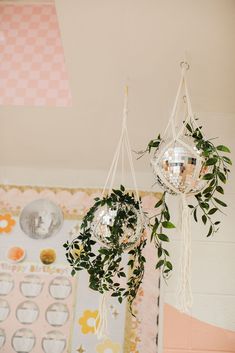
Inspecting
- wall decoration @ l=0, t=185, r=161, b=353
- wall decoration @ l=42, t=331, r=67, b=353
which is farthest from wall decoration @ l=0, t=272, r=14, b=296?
wall decoration @ l=42, t=331, r=67, b=353

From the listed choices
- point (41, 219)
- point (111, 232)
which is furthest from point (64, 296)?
point (111, 232)

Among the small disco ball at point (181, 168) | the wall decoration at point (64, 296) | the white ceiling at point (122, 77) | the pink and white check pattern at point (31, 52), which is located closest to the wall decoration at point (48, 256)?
the wall decoration at point (64, 296)

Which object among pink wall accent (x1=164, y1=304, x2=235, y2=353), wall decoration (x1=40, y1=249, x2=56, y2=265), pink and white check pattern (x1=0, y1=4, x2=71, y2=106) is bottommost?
pink wall accent (x1=164, y1=304, x2=235, y2=353)

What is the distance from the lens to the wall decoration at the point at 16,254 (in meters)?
2.78

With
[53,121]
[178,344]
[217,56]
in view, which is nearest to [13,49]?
[53,121]

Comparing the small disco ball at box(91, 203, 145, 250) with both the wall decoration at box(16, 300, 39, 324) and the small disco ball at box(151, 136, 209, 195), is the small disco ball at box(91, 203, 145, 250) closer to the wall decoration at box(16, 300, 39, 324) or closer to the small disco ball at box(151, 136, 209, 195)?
the small disco ball at box(151, 136, 209, 195)

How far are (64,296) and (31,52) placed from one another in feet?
5.54

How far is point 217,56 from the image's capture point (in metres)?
2.24

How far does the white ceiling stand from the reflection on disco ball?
0.31 m

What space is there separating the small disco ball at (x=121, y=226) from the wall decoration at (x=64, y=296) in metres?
0.96

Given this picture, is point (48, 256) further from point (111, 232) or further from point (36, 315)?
point (111, 232)

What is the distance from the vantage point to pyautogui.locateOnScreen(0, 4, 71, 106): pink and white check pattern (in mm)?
2666

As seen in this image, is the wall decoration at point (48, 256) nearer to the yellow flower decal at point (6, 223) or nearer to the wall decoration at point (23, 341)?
the yellow flower decal at point (6, 223)

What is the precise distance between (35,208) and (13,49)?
1.13 meters
